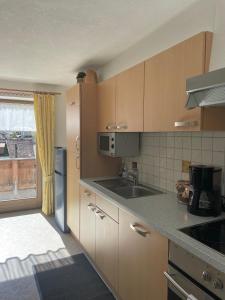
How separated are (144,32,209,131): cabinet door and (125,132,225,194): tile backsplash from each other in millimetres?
360

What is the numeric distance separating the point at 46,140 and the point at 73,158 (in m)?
1.35

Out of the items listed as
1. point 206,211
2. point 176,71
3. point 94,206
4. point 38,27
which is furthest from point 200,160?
point 38,27

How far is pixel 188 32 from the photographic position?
5.91 ft

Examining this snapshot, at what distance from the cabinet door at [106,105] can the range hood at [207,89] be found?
1.17 meters

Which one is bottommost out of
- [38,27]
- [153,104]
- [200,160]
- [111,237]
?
[111,237]

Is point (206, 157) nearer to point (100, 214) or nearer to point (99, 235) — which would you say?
point (100, 214)

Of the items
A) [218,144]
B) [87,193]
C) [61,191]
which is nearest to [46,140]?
[61,191]

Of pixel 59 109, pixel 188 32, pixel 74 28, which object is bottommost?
pixel 59 109

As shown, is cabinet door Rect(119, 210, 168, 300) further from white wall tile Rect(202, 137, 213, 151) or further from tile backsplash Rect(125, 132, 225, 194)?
white wall tile Rect(202, 137, 213, 151)

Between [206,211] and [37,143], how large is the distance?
3.32m

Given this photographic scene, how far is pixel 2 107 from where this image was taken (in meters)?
4.03

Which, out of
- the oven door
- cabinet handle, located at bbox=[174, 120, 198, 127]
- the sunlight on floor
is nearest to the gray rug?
the sunlight on floor

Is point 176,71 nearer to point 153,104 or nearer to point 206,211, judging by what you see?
point 153,104

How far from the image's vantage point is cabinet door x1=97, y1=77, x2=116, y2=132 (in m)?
2.40
